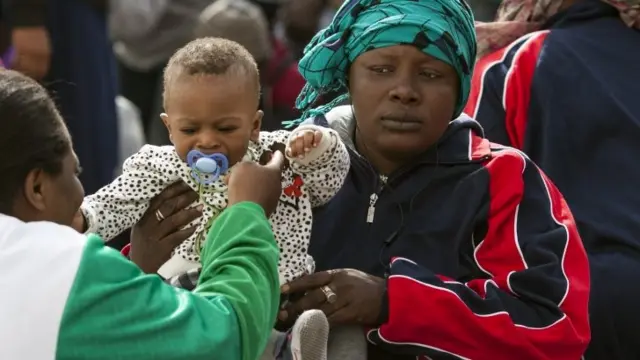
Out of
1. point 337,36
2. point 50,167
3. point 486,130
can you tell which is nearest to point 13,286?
point 50,167

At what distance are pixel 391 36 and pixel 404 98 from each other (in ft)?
0.54

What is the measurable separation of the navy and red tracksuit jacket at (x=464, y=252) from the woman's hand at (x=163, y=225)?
1.08 ft

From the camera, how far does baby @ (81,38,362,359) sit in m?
3.39

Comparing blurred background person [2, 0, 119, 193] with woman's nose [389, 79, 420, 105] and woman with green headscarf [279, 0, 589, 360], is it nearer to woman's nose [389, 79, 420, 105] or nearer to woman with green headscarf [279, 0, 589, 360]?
woman with green headscarf [279, 0, 589, 360]

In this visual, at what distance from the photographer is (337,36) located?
3695 mm

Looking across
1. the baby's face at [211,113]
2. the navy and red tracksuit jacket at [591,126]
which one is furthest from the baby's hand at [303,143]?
the navy and red tracksuit jacket at [591,126]

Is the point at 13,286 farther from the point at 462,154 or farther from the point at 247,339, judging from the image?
the point at 462,154

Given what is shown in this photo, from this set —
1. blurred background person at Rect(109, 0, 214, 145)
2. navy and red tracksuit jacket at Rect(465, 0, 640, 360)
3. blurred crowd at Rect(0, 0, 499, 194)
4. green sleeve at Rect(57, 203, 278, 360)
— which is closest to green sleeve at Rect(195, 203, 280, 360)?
green sleeve at Rect(57, 203, 278, 360)

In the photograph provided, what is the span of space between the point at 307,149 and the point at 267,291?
21.8 inches

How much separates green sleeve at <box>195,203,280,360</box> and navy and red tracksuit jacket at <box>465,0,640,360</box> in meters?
1.38

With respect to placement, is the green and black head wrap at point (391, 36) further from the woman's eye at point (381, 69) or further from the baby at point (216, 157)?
the baby at point (216, 157)

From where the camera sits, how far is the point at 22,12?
6.24m

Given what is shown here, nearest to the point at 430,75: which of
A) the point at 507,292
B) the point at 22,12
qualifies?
the point at 507,292

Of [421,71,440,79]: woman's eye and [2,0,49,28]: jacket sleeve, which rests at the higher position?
[421,71,440,79]: woman's eye
